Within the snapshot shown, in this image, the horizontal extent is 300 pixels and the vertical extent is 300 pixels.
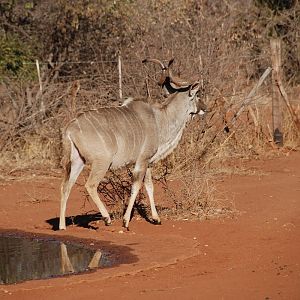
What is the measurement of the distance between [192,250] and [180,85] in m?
3.31

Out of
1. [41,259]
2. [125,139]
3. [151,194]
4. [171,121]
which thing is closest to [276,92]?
[171,121]

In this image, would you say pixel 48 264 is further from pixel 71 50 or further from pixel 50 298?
pixel 71 50

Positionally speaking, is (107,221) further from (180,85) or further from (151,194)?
(180,85)

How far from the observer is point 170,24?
60.9 feet

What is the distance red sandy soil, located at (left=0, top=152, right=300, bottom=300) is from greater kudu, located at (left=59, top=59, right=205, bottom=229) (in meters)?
0.58

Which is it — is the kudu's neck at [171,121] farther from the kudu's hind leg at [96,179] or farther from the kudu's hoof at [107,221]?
the kudu's hoof at [107,221]

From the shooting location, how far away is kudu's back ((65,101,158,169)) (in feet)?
35.3

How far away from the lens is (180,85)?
11977mm

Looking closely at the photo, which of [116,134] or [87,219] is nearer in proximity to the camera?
[116,134]

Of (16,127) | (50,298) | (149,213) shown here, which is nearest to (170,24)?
(16,127)

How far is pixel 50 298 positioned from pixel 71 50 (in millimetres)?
14394

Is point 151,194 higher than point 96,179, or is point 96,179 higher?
point 96,179

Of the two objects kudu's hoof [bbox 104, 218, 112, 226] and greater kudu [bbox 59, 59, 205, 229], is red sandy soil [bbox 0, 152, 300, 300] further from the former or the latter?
greater kudu [bbox 59, 59, 205, 229]

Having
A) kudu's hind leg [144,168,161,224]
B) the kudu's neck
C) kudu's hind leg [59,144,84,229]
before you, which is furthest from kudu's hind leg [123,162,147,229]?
kudu's hind leg [59,144,84,229]
